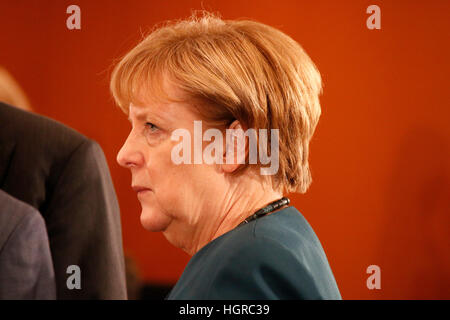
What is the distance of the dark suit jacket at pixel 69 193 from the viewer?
1.20 meters

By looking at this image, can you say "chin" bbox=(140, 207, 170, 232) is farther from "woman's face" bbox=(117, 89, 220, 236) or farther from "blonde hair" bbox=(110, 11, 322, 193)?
"blonde hair" bbox=(110, 11, 322, 193)

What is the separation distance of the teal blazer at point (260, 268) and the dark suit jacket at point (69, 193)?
21.2 inches

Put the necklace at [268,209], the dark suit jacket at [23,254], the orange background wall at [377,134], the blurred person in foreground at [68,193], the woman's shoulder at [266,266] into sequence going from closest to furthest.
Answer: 1. the woman's shoulder at [266,266]
2. the necklace at [268,209]
3. the dark suit jacket at [23,254]
4. the blurred person in foreground at [68,193]
5. the orange background wall at [377,134]

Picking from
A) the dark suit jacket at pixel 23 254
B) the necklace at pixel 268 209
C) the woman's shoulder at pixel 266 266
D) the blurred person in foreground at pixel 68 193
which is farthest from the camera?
the blurred person in foreground at pixel 68 193

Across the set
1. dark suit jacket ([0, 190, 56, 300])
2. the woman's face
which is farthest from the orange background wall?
the woman's face

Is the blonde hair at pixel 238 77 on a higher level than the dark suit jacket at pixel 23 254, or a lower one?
higher

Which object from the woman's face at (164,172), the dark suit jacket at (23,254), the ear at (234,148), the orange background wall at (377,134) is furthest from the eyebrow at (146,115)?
the orange background wall at (377,134)

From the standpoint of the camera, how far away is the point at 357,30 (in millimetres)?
1926

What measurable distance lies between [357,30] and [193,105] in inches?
51.5

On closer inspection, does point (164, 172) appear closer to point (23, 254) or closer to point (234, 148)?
point (234, 148)

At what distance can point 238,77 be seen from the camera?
0.78m

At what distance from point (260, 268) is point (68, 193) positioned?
0.71 meters

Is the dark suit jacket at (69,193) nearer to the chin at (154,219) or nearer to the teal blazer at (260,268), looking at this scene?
the chin at (154,219)
